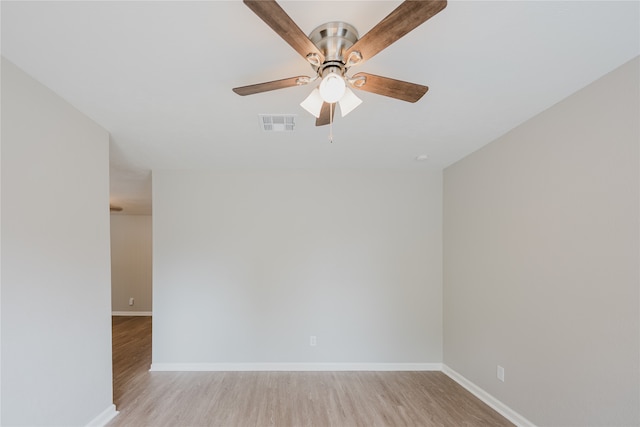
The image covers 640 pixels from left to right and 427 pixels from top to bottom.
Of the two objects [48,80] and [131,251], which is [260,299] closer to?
[48,80]

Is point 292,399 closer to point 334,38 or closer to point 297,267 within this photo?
point 297,267

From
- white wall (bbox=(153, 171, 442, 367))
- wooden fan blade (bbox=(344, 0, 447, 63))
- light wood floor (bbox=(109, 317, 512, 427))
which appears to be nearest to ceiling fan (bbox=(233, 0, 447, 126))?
wooden fan blade (bbox=(344, 0, 447, 63))

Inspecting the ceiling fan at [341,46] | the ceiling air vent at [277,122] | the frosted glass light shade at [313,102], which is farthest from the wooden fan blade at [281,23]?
the ceiling air vent at [277,122]

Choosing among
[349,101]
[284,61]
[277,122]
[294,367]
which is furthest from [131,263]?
[349,101]

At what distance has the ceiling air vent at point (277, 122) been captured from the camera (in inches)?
86.6

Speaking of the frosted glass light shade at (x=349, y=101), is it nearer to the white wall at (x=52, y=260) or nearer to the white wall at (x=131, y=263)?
the white wall at (x=52, y=260)

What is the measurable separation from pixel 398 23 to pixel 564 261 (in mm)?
1929

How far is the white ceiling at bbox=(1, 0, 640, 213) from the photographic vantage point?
4.06 ft

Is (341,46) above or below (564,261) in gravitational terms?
above

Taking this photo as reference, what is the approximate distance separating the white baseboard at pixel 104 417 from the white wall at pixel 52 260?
1.4 inches

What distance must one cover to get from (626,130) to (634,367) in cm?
128

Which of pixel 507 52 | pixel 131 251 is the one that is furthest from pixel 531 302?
pixel 131 251

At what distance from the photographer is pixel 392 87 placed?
142 centimetres

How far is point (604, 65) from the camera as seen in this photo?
1.60 m
